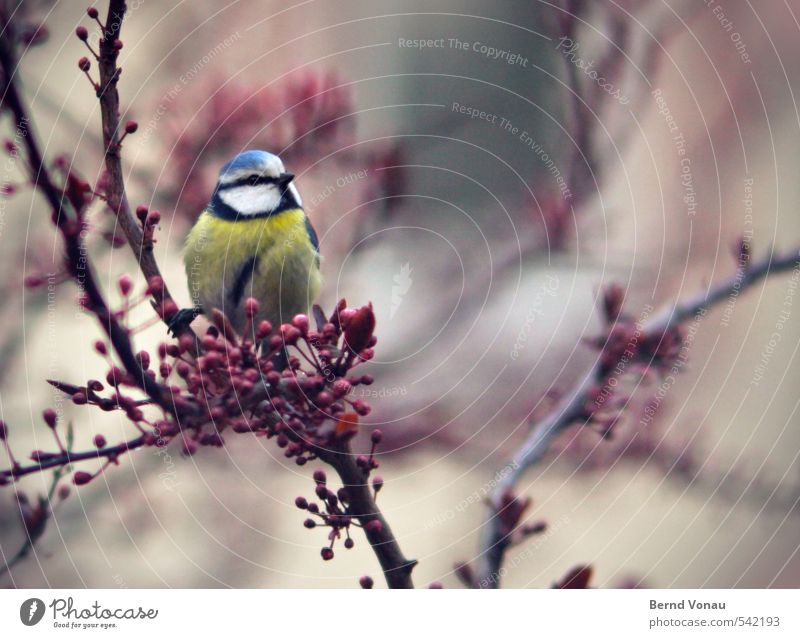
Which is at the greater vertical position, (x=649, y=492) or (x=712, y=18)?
(x=712, y=18)

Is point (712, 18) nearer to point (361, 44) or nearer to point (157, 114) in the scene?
point (361, 44)

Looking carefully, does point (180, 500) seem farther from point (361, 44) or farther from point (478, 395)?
point (361, 44)

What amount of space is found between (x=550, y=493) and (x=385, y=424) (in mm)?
204

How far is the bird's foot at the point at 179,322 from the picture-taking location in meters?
0.82

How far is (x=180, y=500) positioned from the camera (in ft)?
3.07

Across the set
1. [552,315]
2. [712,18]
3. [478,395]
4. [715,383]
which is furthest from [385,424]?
[712,18]
